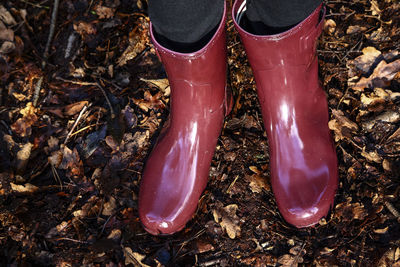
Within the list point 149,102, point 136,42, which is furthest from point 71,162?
point 136,42

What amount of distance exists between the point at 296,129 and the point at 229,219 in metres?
0.59

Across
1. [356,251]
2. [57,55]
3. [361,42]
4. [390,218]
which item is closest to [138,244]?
[356,251]

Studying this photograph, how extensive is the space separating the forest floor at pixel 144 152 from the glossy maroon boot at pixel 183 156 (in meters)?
0.18

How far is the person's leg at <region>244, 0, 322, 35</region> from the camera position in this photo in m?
1.35

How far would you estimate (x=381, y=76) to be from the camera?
6.81 ft

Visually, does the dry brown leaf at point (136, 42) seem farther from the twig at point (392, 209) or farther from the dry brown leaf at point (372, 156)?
the twig at point (392, 209)

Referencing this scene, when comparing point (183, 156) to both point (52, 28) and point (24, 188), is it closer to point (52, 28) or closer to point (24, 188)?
point (24, 188)

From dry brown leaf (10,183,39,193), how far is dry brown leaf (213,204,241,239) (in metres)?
1.09

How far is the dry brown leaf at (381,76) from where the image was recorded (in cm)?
206

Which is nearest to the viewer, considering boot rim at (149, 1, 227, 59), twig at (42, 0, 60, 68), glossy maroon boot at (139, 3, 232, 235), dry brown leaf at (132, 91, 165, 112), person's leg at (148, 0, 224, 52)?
person's leg at (148, 0, 224, 52)

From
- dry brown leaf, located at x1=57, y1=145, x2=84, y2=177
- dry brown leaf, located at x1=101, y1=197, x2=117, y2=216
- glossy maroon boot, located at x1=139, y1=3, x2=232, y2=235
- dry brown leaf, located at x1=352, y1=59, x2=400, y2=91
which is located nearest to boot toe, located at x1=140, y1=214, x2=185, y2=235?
glossy maroon boot, located at x1=139, y1=3, x2=232, y2=235

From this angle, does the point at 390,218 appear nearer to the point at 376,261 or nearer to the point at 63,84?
the point at 376,261

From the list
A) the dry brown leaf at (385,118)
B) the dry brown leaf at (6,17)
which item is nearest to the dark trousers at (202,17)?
the dry brown leaf at (385,118)

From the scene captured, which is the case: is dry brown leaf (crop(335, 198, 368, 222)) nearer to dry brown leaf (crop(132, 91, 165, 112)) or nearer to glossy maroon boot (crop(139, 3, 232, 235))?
glossy maroon boot (crop(139, 3, 232, 235))
